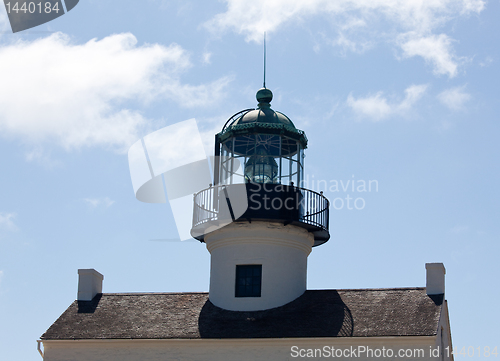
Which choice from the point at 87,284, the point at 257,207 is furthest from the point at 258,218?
the point at 87,284

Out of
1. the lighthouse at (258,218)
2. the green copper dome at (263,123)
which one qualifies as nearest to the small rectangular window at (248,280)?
the lighthouse at (258,218)

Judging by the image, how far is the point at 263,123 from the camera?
2420 cm

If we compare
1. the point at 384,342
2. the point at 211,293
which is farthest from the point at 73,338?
the point at 384,342

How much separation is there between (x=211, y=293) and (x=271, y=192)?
381cm

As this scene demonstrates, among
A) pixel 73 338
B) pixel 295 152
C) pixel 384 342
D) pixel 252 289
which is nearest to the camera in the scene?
pixel 384 342

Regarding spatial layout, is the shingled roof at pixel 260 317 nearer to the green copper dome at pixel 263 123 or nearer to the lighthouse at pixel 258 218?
the lighthouse at pixel 258 218

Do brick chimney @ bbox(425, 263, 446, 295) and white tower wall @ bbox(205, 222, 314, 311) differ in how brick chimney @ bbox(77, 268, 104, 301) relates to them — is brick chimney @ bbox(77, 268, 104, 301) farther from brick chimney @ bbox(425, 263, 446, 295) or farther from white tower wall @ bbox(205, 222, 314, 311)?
brick chimney @ bbox(425, 263, 446, 295)

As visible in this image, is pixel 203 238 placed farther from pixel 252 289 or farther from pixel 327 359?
pixel 327 359

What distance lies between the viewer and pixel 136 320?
74.5 feet

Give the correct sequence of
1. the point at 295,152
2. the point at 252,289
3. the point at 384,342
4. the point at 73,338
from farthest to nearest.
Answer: the point at 295,152 → the point at 252,289 → the point at 73,338 → the point at 384,342

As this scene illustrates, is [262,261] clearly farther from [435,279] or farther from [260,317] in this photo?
[435,279]

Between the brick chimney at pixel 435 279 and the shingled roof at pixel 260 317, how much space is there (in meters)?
0.28

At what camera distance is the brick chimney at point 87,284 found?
24.6 metres

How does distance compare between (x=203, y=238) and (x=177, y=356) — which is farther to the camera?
(x=203, y=238)
